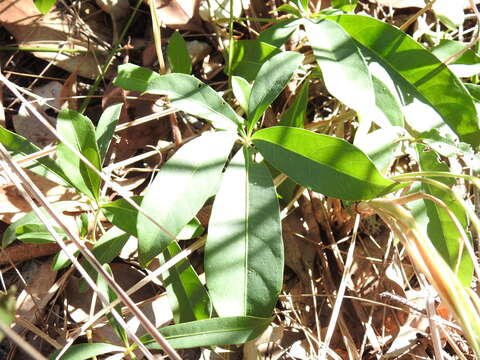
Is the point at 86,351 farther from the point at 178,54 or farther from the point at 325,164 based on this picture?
the point at 178,54

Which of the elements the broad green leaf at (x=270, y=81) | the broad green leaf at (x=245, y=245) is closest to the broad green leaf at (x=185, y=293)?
the broad green leaf at (x=245, y=245)

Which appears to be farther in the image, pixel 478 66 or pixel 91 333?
pixel 478 66

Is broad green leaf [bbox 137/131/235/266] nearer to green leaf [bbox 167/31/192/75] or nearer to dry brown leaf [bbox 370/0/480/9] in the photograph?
green leaf [bbox 167/31/192/75]

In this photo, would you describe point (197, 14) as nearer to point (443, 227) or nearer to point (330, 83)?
point (330, 83)

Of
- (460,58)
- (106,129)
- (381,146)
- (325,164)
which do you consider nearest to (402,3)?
(460,58)

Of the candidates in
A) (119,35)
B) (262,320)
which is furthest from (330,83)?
(119,35)

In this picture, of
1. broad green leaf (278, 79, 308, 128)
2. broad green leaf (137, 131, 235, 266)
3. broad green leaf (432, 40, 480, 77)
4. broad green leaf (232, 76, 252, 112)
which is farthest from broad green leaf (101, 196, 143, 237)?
broad green leaf (432, 40, 480, 77)

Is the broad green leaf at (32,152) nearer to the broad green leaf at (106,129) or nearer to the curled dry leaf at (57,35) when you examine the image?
the broad green leaf at (106,129)

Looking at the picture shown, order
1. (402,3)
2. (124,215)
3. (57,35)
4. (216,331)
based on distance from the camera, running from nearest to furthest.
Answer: (216,331), (124,215), (57,35), (402,3)
